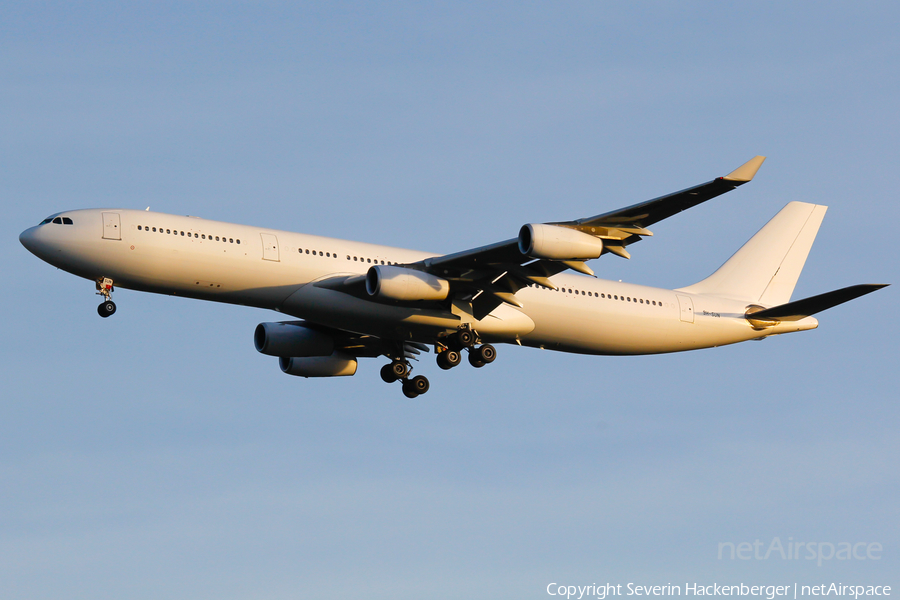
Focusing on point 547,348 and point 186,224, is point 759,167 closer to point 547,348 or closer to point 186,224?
point 547,348

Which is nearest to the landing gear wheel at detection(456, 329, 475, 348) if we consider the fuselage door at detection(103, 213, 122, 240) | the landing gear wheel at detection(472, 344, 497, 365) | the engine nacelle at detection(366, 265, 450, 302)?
the landing gear wheel at detection(472, 344, 497, 365)

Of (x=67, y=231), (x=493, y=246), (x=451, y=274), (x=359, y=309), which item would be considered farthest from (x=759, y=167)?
(x=67, y=231)

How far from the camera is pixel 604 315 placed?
39.1 m

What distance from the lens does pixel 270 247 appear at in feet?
114

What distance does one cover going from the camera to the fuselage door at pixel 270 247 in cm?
3466

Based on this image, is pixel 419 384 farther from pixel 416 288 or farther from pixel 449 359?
pixel 416 288

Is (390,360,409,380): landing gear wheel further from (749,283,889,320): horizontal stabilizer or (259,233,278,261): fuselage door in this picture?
(749,283,889,320): horizontal stabilizer

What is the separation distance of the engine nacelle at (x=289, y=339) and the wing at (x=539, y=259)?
649 centimetres

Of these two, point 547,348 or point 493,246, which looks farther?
point 547,348

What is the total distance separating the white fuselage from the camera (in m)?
33.7

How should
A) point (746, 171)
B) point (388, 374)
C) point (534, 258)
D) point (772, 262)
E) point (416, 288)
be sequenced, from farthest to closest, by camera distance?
1. point (772, 262)
2. point (388, 374)
3. point (416, 288)
4. point (534, 258)
5. point (746, 171)

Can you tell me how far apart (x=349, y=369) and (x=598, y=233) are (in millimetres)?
13787

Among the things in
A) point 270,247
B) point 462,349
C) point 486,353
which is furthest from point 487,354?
point 270,247

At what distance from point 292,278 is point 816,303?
61.3ft
